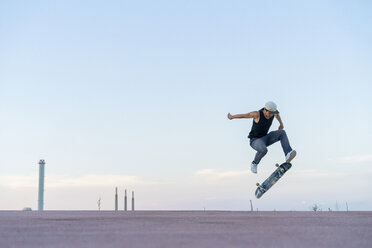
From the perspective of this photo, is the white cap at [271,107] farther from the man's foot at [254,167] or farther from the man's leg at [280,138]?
the man's foot at [254,167]

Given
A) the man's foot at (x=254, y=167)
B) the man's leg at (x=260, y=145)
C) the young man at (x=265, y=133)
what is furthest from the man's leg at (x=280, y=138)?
the man's foot at (x=254, y=167)

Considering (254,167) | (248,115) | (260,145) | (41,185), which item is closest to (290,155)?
(260,145)

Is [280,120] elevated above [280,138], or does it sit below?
above

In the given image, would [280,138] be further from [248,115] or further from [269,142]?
[248,115]

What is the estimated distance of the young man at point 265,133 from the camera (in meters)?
14.7

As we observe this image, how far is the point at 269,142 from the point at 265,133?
0.31 m

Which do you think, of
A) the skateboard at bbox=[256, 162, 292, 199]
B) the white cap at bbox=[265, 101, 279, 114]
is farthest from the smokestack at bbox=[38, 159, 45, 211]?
the white cap at bbox=[265, 101, 279, 114]

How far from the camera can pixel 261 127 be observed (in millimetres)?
14891

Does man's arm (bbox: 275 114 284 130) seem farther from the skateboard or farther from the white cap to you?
the skateboard

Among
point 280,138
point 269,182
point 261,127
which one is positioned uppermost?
point 261,127

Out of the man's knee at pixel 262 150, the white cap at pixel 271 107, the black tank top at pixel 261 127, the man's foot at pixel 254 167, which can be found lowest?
the man's foot at pixel 254 167

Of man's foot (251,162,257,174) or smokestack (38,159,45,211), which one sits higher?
smokestack (38,159,45,211)

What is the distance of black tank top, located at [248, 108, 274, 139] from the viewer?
1485cm
